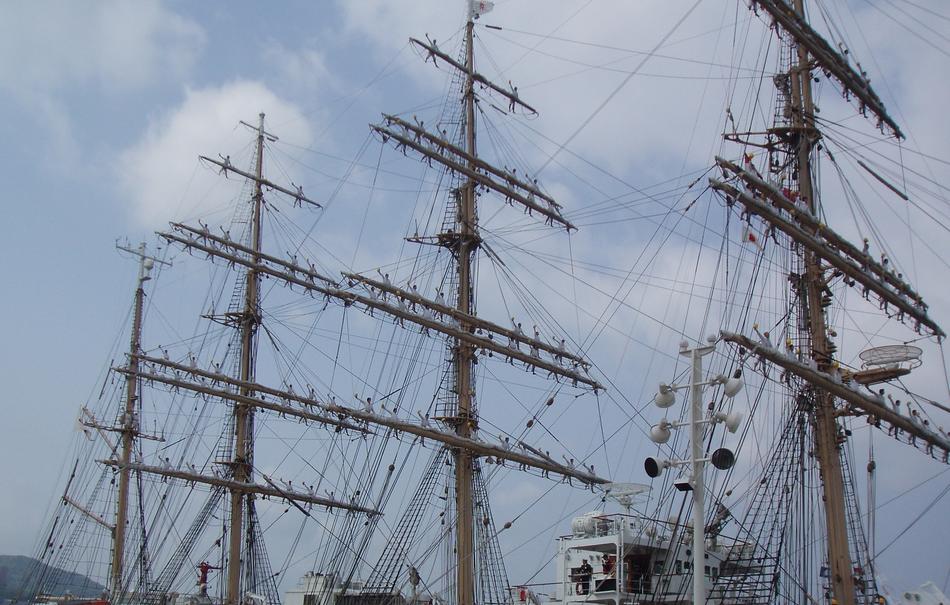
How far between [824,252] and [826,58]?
20.3 feet

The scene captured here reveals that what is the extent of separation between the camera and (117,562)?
1870 inches

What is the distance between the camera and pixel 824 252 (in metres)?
26.5

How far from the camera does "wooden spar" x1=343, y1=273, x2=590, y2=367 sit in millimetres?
33500

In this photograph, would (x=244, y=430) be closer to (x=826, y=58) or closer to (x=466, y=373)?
(x=466, y=373)

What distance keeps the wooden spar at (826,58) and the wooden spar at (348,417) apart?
15.4m

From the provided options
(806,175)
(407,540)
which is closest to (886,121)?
(806,175)

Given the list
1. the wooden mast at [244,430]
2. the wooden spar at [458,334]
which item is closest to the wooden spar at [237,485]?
the wooden mast at [244,430]

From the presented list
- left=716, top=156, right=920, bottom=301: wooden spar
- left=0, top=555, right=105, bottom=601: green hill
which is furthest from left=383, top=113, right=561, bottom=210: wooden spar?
left=0, top=555, right=105, bottom=601: green hill

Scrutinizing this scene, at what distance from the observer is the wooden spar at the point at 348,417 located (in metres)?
33.3

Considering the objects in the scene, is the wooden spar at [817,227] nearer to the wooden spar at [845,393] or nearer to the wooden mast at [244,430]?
the wooden spar at [845,393]

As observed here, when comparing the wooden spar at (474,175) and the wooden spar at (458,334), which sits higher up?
the wooden spar at (474,175)

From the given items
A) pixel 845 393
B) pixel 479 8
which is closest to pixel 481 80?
pixel 479 8

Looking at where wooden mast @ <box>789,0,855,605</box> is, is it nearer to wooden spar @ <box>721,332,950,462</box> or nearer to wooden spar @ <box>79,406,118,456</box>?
wooden spar @ <box>721,332,950,462</box>

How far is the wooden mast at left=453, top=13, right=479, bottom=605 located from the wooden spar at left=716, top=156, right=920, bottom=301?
42.3 ft
